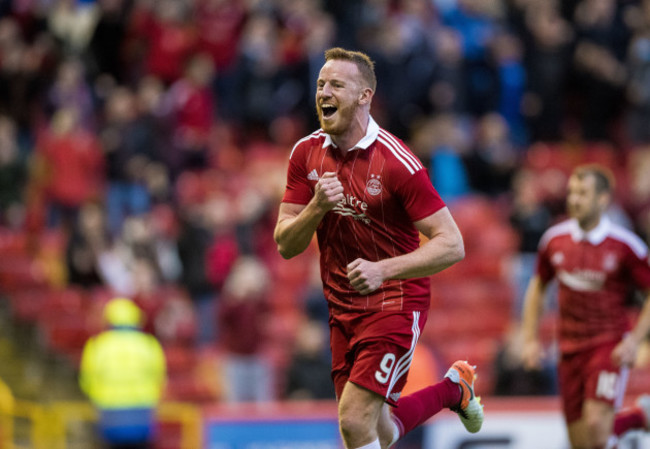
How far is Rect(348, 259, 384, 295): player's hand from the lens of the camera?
21.1 ft

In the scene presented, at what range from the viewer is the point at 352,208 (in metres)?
6.95

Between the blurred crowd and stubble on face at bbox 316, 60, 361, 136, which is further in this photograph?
the blurred crowd

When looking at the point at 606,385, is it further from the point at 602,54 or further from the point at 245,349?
the point at 602,54

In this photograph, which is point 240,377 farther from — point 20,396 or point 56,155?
point 56,155

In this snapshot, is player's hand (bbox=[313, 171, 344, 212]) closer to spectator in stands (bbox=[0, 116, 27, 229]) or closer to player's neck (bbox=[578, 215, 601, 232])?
player's neck (bbox=[578, 215, 601, 232])

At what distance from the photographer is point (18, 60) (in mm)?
17859

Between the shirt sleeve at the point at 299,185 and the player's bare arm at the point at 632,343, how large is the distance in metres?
3.54

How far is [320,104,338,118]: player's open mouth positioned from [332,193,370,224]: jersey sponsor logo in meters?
0.51

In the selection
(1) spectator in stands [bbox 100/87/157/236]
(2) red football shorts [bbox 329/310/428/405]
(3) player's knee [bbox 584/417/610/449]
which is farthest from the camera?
(1) spectator in stands [bbox 100/87/157/236]

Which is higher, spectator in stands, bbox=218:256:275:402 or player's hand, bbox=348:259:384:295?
spectator in stands, bbox=218:256:275:402

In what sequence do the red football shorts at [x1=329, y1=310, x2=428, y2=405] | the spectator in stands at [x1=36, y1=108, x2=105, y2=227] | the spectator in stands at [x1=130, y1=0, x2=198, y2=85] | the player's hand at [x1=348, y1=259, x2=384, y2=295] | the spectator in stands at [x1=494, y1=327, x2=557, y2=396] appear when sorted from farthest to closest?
the spectator in stands at [x1=130, y1=0, x2=198, y2=85] < the spectator in stands at [x1=36, y1=108, x2=105, y2=227] < the spectator in stands at [x1=494, y1=327, x2=557, y2=396] < the red football shorts at [x1=329, y1=310, x2=428, y2=405] < the player's hand at [x1=348, y1=259, x2=384, y2=295]

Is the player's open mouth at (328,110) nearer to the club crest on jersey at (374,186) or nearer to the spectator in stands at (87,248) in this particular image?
the club crest on jersey at (374,186)

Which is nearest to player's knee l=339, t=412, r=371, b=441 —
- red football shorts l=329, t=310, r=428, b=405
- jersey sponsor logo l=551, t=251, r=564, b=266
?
red football shorts l=329, t=310, r=428, b=405

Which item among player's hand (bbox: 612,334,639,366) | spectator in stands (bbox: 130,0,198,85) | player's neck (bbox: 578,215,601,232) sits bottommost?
player's hand (bbox: 612,334,639,366)
